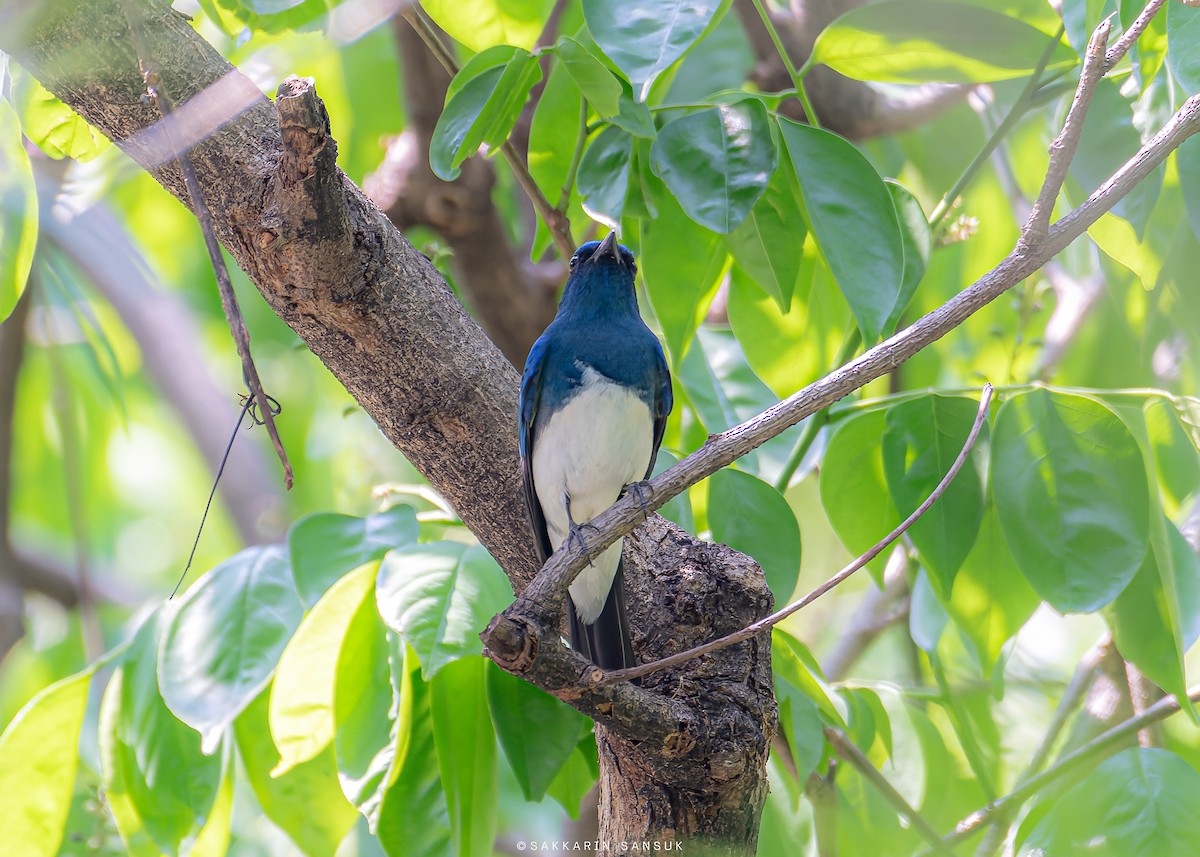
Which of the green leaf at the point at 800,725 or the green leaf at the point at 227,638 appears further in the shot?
the green leaf at the point at 800,725

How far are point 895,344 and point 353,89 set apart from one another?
91.5 inches

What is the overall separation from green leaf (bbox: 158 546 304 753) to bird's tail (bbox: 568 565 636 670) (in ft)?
1.78

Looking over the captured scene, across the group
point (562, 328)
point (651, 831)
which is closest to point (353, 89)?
point (562, 328)

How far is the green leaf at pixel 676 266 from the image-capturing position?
77.4 inches

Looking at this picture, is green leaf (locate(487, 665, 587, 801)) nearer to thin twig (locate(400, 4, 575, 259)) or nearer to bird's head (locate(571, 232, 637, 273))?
thin twig (locate(400, 4, 575, 259))

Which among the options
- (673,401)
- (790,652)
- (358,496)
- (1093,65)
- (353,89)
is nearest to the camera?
(1093,65)

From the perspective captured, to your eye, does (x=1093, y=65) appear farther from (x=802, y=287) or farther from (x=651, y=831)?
(x=651, y=831)

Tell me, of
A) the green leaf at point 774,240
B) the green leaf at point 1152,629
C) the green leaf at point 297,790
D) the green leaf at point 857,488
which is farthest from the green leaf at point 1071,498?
the green leaf at point 297,790

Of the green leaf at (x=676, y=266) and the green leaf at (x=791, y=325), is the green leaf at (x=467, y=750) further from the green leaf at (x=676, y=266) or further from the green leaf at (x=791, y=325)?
the green leaf at (x=791, y=325)

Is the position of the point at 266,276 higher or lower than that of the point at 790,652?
higher

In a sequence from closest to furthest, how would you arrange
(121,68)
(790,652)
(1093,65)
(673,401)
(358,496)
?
(1093,65), (121,68), (790,652), (673,401), (358,496)

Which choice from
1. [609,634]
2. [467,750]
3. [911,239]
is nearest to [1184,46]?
[911,239]

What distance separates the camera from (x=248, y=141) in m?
1.76

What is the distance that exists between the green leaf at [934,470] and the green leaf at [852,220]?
0.91ft
